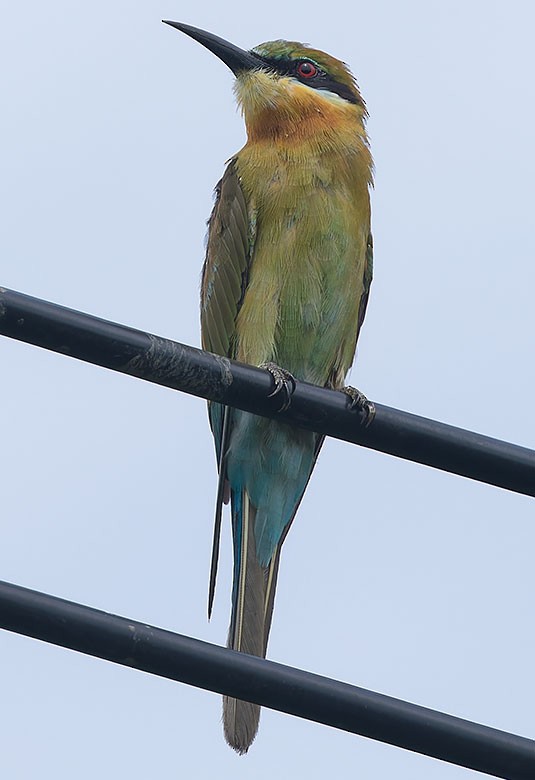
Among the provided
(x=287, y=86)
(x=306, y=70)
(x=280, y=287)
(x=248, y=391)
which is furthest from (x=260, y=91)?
(x=248, y=391)

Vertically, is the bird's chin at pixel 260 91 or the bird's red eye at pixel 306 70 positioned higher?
the bird's red eye at pixel 306 70

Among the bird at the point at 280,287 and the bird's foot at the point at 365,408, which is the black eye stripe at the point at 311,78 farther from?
the bird's foot at the point at 365,408

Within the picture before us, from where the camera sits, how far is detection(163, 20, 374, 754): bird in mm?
4617

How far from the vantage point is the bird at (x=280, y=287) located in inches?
182

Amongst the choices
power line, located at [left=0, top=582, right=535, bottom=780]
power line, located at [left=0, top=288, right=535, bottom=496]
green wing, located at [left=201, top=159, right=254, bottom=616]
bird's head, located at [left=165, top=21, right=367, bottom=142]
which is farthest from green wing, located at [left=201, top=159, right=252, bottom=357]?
power line, located at [left=0, top=582, right=535, bottom=780]

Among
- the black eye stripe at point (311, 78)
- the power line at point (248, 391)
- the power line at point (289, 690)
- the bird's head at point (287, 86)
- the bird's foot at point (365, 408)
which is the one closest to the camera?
the power line at point (289, 690)

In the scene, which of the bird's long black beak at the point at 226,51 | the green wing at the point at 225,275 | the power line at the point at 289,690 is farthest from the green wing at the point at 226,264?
the power line at the point at 289,690

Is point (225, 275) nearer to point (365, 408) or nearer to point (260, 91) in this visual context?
point (260, 91)

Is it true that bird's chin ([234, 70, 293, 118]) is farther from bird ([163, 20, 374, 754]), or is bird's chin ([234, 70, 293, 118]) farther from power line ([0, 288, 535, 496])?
power line ([0, 288, 535, 496])

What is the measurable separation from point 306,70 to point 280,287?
4.02ft

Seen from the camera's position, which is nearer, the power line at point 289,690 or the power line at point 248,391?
the power line at point 289,690

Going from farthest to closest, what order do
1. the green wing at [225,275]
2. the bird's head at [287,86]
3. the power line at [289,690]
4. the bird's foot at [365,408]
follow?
the bird's head at [287,86] < the green wing at [225,275] < the bird's foot at [365,408] < the power line at [289,690]

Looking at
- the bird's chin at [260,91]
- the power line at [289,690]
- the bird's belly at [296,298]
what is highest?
the bird's chin at [260,91]

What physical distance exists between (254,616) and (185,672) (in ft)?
6.05
